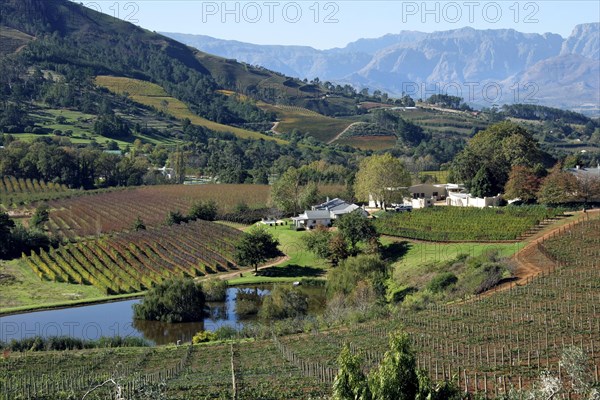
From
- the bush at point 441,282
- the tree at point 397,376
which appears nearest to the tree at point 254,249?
the bush at point 441,282

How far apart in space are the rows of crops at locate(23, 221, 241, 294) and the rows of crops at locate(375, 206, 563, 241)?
523 inches

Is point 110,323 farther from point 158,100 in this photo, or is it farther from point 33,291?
point 158,100

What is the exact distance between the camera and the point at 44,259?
2581 inches

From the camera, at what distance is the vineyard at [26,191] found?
307 feet

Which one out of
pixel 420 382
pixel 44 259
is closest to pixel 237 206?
pixel 44 259

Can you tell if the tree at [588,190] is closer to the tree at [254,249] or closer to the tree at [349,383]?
the tree at [254,249]

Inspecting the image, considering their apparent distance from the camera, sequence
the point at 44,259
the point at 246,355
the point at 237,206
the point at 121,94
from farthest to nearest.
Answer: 1. the point at 121,94
2. the point at 237,206
3. the point at 44,259
4. the point at 246,355

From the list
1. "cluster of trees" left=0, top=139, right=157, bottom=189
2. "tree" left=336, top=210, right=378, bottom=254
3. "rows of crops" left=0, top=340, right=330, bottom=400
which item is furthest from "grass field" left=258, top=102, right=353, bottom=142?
"rows of crops" left=0, top=340, right=330, bottom=400

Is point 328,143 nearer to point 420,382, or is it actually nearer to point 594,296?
point 594,296

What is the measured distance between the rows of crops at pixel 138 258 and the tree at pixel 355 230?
9.05 m

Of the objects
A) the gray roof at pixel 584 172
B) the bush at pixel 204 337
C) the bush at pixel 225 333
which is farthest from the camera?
the gray roof at pixel 584 172

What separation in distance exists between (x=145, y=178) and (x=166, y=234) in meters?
39.6

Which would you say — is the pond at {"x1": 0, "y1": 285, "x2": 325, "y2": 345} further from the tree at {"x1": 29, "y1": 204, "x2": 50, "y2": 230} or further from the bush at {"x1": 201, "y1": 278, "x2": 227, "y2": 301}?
the tree at {"x1": 29, "y1": 204, "x2": 50, "y2": 230}

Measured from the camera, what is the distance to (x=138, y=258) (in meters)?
66.1
